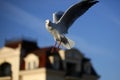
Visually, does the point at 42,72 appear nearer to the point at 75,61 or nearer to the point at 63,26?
the point at 75,61

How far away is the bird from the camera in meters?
5.61

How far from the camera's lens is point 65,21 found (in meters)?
5.89

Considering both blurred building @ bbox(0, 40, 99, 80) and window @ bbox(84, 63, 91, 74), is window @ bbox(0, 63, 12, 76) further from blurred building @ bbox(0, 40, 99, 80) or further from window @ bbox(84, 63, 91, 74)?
window @ bbox(84, 63, 91, 74)

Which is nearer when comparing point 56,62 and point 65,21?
point 65,21

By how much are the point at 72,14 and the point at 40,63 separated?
630 inches

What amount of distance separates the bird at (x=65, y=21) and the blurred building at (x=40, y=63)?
600 inches

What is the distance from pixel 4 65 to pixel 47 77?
3.22 meters

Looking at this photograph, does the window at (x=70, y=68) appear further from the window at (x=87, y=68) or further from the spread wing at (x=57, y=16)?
the spread wing at (x=57, y=16)

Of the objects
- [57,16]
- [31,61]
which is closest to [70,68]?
[31,61]

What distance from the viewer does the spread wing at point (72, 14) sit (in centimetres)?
571

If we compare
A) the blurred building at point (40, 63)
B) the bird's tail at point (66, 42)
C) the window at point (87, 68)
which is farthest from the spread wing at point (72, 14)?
the window at point (87, 68)

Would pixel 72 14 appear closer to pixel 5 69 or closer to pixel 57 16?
pixel 57 16

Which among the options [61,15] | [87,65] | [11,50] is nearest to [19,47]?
[11,50]

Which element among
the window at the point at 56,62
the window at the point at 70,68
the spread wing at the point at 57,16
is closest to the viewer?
the spread wing at the point at 57,16
